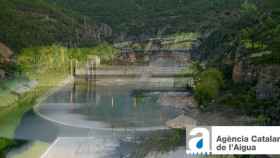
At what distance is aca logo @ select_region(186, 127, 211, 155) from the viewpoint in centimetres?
1622

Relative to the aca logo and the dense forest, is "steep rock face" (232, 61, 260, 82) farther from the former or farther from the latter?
the aca logo

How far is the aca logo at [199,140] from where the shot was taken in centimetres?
1622

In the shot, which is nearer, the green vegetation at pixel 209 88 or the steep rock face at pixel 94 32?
the green vegetation at pixel 209 88

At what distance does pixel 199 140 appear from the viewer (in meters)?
16.6

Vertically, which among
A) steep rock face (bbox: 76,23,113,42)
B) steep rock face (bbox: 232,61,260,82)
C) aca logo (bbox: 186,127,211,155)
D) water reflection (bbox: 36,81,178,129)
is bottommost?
water reflection (bbox: 36,81,178,129)

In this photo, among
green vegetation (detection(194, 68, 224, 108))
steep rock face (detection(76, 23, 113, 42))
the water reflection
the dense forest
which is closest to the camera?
the dense forest

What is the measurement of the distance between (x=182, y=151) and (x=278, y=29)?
24.0 m

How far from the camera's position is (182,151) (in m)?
23.4

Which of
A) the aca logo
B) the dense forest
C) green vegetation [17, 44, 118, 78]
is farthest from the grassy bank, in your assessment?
the aca logo

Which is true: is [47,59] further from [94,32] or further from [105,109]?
[94,32]

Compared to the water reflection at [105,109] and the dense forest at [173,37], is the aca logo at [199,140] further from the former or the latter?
the water reflection at [105,109]

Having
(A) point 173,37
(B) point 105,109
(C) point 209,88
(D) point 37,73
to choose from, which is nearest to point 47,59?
(D) point 37,73

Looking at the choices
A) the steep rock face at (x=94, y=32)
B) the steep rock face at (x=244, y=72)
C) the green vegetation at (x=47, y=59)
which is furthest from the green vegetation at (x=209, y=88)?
the steep rock face at (x=94, y=32)

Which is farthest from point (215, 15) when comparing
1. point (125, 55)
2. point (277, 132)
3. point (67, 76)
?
point (277, 132)
